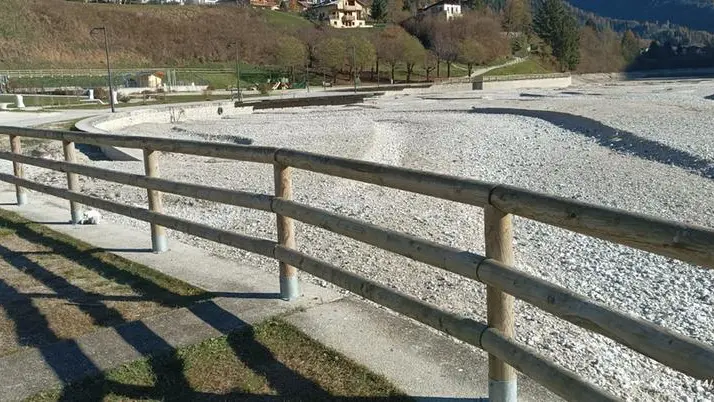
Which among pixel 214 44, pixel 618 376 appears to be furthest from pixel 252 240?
pixel 214 44

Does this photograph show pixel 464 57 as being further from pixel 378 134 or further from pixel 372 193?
pixel 372 193

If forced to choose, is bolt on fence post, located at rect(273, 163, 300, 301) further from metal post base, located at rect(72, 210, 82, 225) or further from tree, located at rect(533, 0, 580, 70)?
tree, located at rect(533, 0, 580, 70)

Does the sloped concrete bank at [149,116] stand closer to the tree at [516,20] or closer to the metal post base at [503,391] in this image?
the metal post base at [503,391]

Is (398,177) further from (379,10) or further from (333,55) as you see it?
(379,10)

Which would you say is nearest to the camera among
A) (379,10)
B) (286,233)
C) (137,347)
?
(137,347)

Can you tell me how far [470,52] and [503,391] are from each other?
115 meters

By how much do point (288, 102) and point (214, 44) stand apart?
2439 inches

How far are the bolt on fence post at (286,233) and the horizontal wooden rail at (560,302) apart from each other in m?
0.63

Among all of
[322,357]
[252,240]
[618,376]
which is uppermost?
[252,240]

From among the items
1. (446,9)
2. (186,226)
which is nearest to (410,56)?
(446,9)

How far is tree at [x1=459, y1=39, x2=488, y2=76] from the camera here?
4493 inches

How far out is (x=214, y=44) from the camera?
354ft

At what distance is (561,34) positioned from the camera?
471 feet

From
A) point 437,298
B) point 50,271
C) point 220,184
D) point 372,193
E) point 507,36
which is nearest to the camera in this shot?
point 50,271
